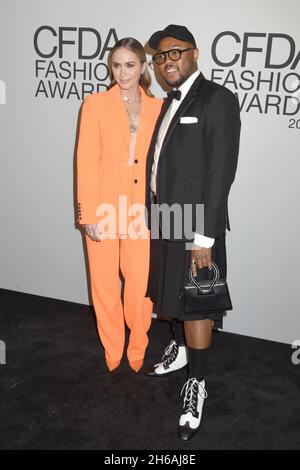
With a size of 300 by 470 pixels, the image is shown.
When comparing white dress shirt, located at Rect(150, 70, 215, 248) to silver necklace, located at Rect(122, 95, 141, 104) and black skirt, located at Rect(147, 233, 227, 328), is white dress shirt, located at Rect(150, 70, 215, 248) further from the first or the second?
silver necklace, located at Rect(122, 95, 141, 104)

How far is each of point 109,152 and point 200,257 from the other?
727mm

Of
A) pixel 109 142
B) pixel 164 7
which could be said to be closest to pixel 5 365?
pixel 109 142

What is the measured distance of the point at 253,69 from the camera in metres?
2.58

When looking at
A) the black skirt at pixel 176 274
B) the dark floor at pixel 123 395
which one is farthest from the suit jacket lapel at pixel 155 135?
the dark floor at pixel 123 395

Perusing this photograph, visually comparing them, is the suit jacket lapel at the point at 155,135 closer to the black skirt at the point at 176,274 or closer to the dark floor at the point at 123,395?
the black skirt at the point at 176,274

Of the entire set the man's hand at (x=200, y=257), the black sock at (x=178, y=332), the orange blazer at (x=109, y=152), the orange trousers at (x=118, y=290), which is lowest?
the black sock at (x=178, y=332)

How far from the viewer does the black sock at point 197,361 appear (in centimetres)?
221

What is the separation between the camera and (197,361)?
2.21 m

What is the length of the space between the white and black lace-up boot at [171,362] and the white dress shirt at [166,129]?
0.91 m

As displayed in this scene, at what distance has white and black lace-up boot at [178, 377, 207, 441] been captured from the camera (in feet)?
6.98

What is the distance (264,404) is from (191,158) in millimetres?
1359

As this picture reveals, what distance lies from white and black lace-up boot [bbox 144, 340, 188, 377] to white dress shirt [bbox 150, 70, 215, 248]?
0.91 metres

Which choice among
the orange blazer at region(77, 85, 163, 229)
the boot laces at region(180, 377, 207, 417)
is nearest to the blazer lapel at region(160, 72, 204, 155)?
the orange blazer at region(77, 85, 163, 229)
